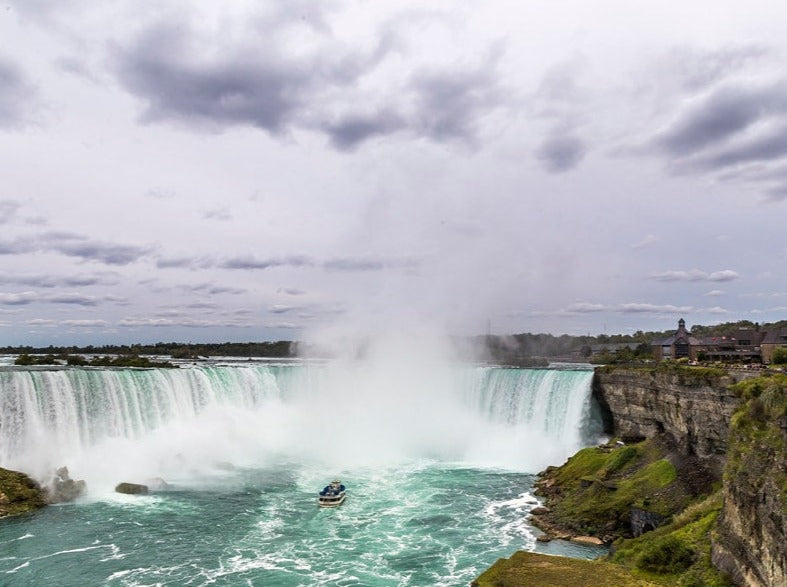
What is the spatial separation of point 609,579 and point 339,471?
2043cm

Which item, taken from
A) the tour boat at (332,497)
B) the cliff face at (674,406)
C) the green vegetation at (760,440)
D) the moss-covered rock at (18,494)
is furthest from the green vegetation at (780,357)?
the moss-covered rock at (18,494)

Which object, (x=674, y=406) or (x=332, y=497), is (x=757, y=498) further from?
(x=332, y=497)

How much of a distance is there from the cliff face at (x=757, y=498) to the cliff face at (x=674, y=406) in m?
7.67

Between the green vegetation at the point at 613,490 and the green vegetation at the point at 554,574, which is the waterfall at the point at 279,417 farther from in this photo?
the green vegetation at the point at 554,574

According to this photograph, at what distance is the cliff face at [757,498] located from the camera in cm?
1018

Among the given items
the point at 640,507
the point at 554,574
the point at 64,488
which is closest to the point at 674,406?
the point at 640,507

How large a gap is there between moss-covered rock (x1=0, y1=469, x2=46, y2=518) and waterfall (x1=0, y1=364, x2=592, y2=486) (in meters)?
1.03

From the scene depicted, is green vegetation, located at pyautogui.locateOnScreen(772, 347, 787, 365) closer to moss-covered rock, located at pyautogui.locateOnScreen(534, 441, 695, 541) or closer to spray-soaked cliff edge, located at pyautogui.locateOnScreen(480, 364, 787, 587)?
spray-soaked cliff edge, located at pyautogui.locateOnScreen(480, 364, 787, 587)

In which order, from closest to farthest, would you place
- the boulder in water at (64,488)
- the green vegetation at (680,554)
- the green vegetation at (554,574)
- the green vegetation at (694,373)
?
the green vegetation at (554,574) < the green vegetation at (680,554) < the green vegetation at (694,373) < the boulder in water at (64,488)

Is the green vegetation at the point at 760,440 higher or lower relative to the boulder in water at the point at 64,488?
higher

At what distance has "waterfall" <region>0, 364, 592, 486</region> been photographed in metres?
26.6

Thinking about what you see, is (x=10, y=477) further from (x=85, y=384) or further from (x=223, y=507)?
(x=223, y=507)

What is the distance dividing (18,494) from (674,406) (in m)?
28.6

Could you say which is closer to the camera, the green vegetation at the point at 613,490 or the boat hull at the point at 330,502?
the green vegetation at the point at 613,490
